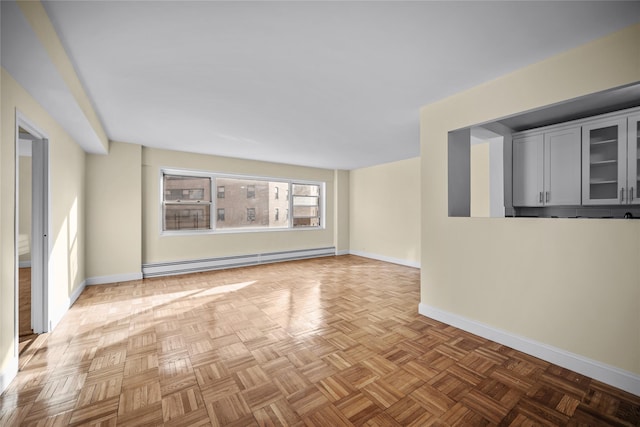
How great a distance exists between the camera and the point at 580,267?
2.00 meters

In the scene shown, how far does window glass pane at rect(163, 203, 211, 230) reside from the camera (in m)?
5.16

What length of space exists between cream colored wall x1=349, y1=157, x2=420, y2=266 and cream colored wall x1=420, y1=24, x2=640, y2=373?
2821 mm

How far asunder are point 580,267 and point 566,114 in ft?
6.40

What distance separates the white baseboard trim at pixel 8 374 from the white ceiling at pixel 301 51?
2.25 meters

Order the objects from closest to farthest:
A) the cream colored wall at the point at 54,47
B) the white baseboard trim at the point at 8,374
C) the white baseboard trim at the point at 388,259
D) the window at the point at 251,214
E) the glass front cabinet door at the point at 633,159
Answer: the cream colored wall at the point at 54,47, the white baseboard trim at the point at 8,374, the glass front cabinet door at the point at 633,159, the white baseboard trim at the point at 388,259, the window at the point at 251,214

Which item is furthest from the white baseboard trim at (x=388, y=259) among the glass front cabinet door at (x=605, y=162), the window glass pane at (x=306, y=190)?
the glass front cabinet door at (x=605, y=162)

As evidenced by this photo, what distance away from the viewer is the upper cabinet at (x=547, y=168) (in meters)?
3.05

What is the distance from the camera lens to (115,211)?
4461 millimetres

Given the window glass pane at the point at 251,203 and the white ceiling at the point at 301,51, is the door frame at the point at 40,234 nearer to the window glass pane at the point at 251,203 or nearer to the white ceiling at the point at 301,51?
the white ceiling at the point at 301,51

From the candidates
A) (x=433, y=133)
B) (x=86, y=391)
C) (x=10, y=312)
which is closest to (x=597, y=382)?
(x=433, y=133)

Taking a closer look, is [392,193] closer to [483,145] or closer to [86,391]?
[483,145]

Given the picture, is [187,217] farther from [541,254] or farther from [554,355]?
[554,355]

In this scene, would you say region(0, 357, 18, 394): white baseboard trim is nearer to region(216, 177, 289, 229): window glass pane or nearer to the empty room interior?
the empty room interior

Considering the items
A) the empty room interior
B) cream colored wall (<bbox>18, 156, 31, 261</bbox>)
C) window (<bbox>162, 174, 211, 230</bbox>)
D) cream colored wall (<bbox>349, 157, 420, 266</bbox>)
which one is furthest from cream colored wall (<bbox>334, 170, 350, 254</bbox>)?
cream colored wall (<bbox>18, 156, 31, 261</bbox>)
